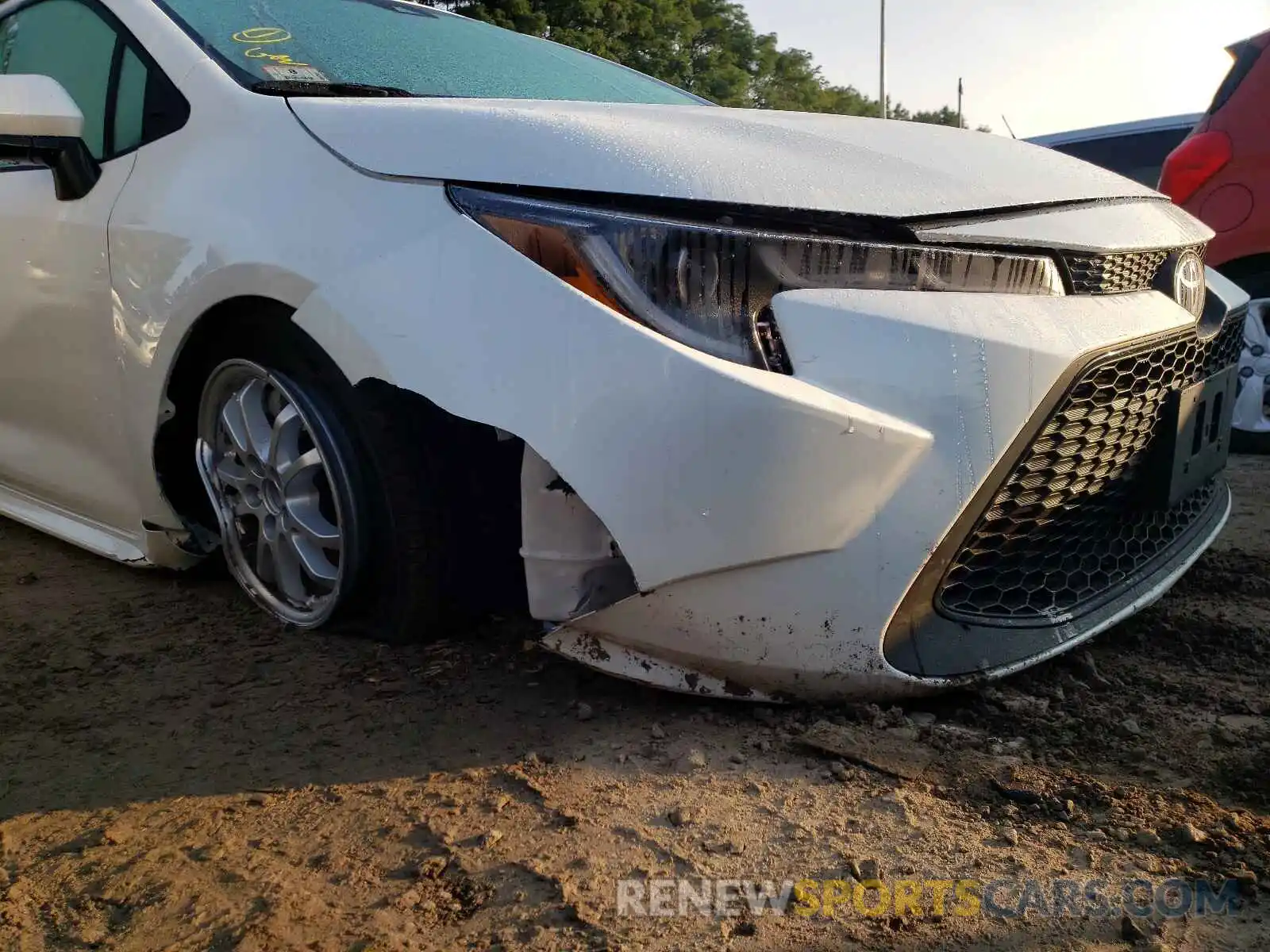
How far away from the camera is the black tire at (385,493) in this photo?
2.01 metres

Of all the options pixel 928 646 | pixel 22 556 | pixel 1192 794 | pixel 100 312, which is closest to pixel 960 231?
pixel 928 646

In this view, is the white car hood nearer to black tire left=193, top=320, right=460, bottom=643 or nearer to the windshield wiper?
the windshield wiper

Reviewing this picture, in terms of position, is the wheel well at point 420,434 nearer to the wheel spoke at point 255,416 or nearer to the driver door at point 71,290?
the wheel spoke at point 255,416

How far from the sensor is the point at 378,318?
6.15 feet

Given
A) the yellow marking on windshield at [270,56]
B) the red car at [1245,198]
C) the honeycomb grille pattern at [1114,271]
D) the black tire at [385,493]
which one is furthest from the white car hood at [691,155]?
the red car at [1245,198]

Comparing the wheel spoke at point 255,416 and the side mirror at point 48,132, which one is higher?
the side mirror at point 48,132

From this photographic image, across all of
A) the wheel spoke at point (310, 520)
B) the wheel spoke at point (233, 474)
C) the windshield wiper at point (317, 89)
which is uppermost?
the windshield wiper at point (317, 89)

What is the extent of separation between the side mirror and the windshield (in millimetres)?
332

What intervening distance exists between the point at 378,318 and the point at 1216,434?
176 centimetres

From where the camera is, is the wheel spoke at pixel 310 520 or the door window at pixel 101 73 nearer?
the wheel spoke at pixel 310 520

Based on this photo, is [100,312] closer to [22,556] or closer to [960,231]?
[22,556]

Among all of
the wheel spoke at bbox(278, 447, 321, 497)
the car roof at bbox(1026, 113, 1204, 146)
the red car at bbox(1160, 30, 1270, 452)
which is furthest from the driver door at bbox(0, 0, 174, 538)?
the car roof at bbox(1026, 113, 1204, 146)

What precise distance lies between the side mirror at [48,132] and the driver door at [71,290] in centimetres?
4

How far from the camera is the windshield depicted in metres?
2.42
